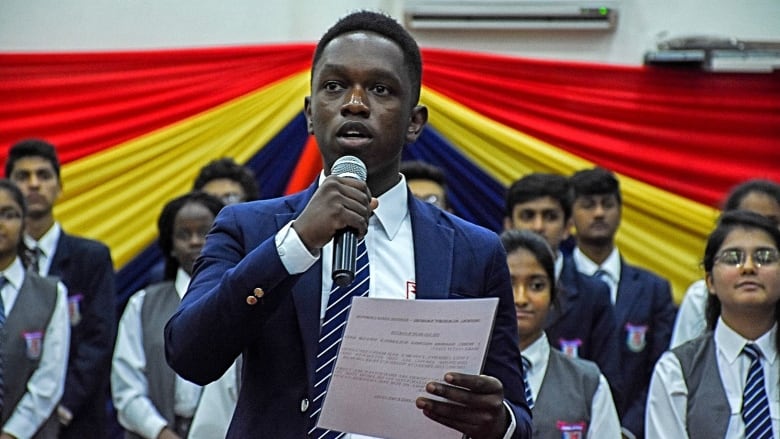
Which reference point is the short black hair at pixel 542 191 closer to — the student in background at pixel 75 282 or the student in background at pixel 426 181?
the student in background at pixel 426 181

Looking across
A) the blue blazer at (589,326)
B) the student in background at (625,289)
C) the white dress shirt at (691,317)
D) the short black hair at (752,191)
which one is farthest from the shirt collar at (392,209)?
the short black hair at (752,191)

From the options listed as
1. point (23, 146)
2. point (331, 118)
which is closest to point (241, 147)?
point (23, 146)

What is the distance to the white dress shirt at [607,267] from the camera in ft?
16.0

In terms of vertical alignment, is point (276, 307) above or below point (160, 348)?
above

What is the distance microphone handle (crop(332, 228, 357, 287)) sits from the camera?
166 centimetres

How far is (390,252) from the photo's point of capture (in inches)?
79.0

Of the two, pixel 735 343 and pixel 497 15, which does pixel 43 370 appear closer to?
pixel 735 343

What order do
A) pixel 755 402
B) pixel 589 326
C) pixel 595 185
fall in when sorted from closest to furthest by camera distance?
pixel 755 402 → pixel 589 326 → pixel 595 185

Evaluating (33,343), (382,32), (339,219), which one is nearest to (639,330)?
(33,343)

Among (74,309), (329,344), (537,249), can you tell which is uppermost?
(329,344)

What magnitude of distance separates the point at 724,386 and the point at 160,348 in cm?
200

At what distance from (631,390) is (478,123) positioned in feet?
5.89

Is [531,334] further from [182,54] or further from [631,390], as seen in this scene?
[182,54]

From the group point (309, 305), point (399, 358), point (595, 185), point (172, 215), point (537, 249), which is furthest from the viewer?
point (595, 185)
